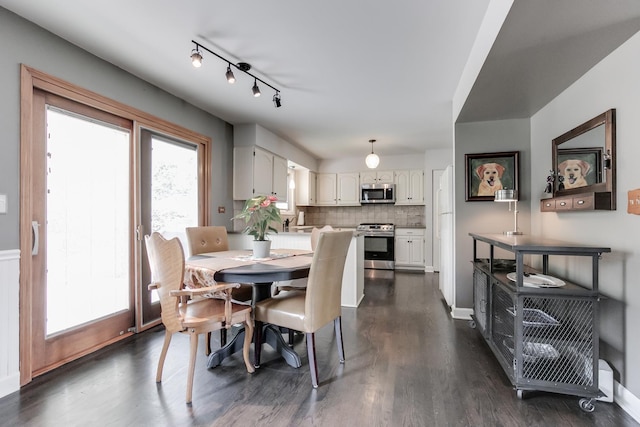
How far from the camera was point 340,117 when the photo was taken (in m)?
3.93

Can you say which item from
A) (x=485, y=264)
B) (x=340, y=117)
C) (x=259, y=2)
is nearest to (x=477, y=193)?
(x=485, y=264)

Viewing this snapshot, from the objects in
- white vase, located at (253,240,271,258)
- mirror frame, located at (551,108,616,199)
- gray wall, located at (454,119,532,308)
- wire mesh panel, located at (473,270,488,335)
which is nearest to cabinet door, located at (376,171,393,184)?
gray wall, located at (454,119,532,308)

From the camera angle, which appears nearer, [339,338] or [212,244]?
[339,338]

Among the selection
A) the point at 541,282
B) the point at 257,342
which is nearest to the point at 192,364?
the point at 257,342

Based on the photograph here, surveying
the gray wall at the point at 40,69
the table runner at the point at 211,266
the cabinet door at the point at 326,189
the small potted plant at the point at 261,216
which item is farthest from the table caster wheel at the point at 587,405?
the cabinet door at the point at 326,189

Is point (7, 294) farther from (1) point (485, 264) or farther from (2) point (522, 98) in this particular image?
(2) point (522, 98)

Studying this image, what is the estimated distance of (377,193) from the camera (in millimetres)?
6309

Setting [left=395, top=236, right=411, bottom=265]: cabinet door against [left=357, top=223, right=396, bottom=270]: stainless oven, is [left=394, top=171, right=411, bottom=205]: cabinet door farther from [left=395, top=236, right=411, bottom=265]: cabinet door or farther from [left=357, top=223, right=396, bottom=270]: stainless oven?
[left=395, top=236, right=411, bottom=265]: cabinet door

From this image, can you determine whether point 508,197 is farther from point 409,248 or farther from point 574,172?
point 409,248

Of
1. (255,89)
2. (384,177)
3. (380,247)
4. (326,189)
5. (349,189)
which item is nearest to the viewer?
(255,89)

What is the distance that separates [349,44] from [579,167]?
72.6 inches

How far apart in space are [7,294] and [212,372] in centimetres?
130

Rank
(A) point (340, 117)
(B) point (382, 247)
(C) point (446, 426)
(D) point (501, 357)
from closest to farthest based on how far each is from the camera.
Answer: (C) point (446, 426)
(D) point (501, 357)
(A) point (340, 117)
(B) point (382, 247)

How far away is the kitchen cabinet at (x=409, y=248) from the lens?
6008 mm
